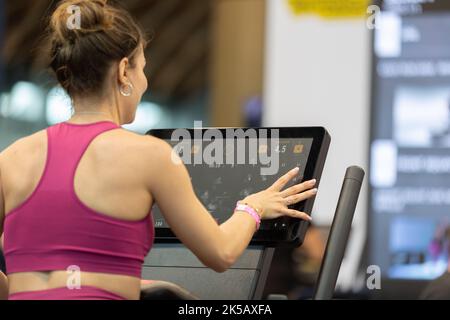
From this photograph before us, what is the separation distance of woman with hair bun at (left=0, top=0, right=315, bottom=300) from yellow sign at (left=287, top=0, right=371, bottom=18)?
4034 mm

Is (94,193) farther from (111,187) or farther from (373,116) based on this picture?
(373,116)

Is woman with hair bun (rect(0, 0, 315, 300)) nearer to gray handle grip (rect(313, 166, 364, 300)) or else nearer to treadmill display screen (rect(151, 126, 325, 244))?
gray handle grip (rect(313, 166, 364, 300))

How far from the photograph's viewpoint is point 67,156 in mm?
1807

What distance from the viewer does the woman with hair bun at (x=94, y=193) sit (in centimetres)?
176

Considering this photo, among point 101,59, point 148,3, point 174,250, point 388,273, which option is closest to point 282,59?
point 388,273

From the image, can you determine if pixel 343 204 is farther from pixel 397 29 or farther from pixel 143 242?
pixel 397 29

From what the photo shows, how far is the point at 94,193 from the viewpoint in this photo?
177cm

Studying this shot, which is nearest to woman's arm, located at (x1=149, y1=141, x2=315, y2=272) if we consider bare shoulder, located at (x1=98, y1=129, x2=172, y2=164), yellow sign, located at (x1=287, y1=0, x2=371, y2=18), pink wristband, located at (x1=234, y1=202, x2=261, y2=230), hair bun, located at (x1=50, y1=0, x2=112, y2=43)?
bare shoulder, located at (x1=98, y1=129, x2=172, y2=164)

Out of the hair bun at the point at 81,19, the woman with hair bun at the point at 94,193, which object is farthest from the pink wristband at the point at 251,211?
the hair bun at the point at 81,19

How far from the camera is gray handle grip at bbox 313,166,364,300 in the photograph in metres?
2.04

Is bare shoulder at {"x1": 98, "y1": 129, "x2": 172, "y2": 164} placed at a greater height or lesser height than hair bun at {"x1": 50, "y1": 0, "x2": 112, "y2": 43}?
lesser

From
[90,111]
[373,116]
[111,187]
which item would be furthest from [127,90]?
[373,116]
